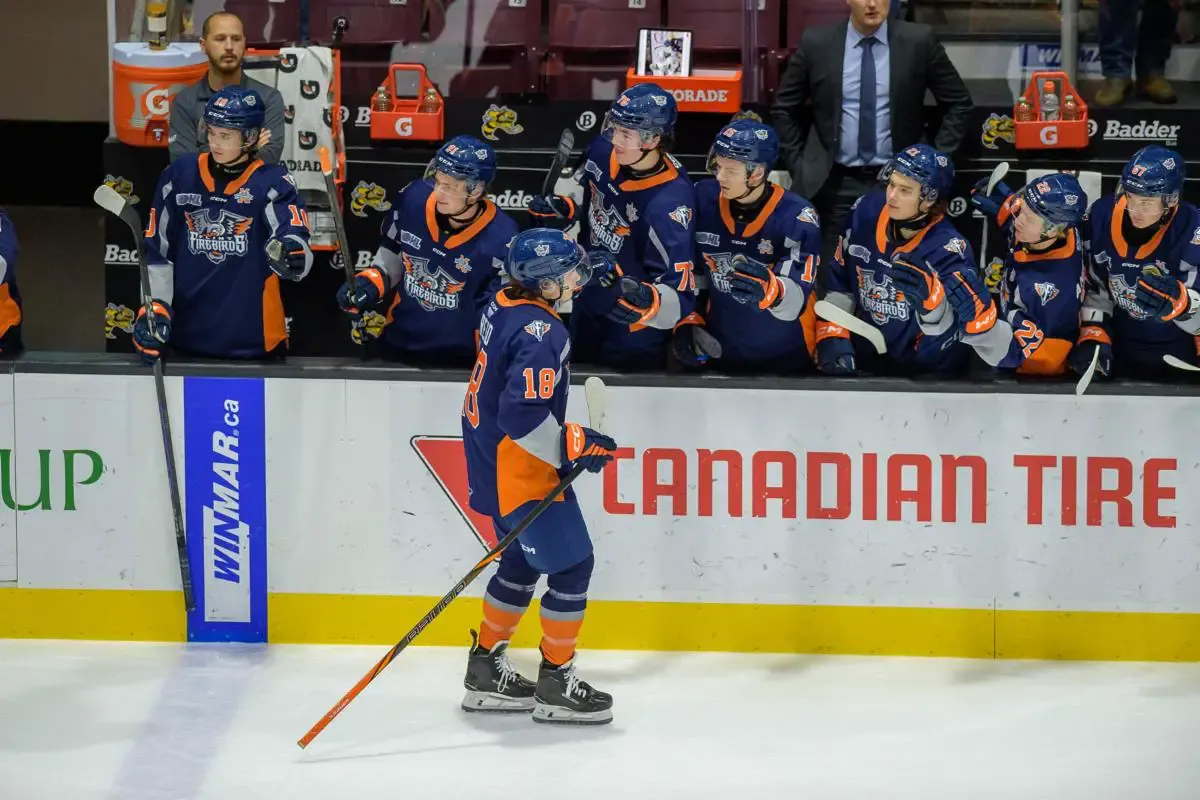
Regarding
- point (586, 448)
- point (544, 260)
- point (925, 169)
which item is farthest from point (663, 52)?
point (586, 448)

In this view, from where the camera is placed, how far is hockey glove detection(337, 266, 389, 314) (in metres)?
5.96

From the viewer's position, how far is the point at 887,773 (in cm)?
510

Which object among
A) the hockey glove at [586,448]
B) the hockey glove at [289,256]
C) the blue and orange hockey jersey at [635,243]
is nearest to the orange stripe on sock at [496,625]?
the hockey glove at [586,448]

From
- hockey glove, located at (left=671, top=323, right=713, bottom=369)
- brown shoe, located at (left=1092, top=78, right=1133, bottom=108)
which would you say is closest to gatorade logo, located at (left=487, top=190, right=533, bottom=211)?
hockey glove, located at (left=671, top=323, right=713, bottom=369)

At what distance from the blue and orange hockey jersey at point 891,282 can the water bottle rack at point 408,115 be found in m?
2.04

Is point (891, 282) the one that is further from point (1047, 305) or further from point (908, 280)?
point (1047, 305)

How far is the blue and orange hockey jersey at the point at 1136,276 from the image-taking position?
19.4 ft

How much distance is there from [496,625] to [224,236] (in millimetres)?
1650

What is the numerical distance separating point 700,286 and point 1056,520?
1.37 m

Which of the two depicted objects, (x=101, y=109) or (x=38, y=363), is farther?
(x=101, y=109)

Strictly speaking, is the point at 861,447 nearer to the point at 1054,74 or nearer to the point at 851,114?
the point at 851,114

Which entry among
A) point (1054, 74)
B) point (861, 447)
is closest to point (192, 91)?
point (861, 447)

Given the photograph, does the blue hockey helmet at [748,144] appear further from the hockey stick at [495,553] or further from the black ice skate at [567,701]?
the black ice skate at [567,701]

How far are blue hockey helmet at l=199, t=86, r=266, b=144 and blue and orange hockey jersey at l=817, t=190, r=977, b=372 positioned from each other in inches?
77.6
